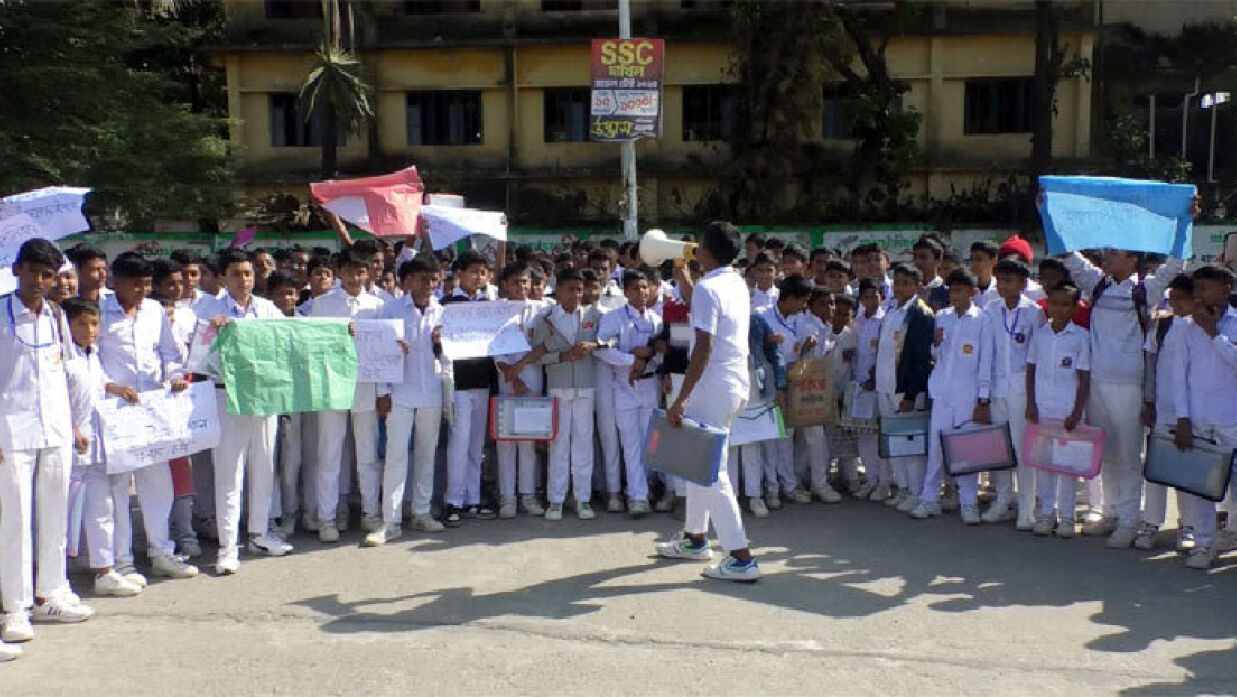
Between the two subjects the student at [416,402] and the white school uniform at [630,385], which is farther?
the white school uniform at [630,385]

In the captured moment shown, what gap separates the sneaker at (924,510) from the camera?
8.13m

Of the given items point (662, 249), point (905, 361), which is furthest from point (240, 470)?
point (905, 361)

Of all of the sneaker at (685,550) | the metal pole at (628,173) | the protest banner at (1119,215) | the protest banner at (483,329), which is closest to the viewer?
the sneaker at (685,550)

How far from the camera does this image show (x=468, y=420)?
816 cm

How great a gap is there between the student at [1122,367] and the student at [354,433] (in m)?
5.04

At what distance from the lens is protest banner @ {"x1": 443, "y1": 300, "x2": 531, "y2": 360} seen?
7801 mm

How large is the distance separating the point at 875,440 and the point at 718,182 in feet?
61.5

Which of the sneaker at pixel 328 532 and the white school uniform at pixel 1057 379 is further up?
the white school uniform at pixel 1057 379

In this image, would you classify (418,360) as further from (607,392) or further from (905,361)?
(905,361)

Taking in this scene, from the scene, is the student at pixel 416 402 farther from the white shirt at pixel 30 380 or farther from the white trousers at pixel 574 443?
the white shirt at pixel 30 380

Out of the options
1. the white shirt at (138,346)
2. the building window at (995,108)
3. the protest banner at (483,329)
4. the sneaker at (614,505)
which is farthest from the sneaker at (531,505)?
the building window at (995,108)

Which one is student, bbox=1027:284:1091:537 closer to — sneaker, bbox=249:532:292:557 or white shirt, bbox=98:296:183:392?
sneaker, bbox=249:532:292:557

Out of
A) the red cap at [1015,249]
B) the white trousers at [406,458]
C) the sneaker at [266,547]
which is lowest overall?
the sneaker at [266,547]

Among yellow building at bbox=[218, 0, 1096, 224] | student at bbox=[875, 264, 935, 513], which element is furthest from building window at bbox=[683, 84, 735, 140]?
student at bbox=[875, 264, 935, 513]
